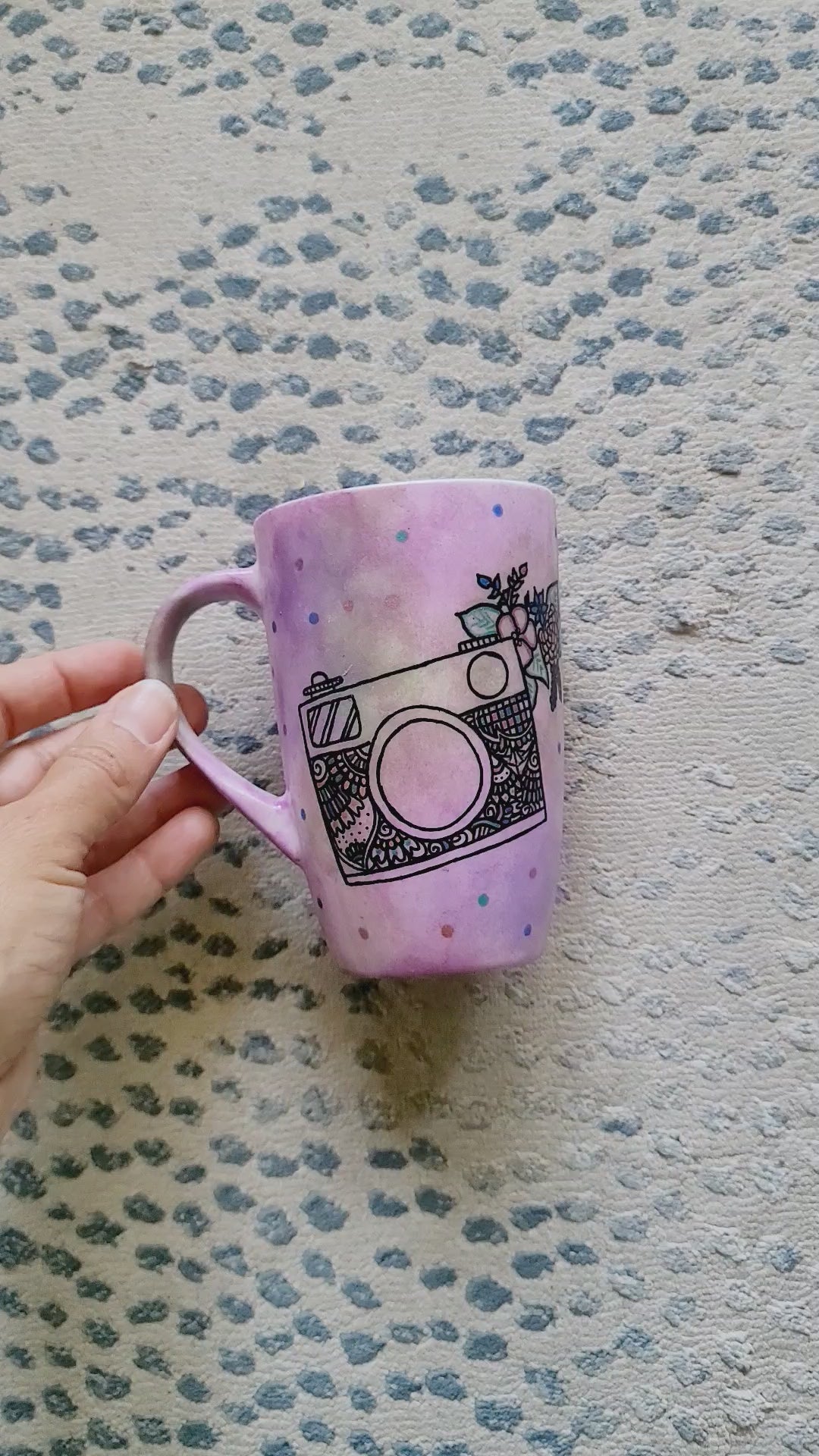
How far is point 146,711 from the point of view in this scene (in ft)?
1.87

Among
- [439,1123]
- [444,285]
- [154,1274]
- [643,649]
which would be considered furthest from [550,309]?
[154,1274]

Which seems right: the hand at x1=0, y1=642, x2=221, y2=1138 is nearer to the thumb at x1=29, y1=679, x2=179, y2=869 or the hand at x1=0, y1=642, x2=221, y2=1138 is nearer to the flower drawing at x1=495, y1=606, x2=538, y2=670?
the thumb at x1=29, y1=679, x2=179, y2=869

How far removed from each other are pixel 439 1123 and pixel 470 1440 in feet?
0.52

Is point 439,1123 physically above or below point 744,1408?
above

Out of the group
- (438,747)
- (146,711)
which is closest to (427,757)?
Answer: (438,747)

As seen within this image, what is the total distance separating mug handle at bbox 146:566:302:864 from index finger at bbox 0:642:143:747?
4 centimetres

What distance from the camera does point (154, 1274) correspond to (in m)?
0.64

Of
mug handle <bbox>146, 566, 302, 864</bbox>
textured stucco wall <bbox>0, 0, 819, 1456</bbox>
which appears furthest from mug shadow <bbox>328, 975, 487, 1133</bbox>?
mug handle <bbox>146, 566, 302, 864</bbox>

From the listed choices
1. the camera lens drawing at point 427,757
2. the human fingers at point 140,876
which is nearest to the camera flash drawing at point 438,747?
the camera lens drawing at point 427,757

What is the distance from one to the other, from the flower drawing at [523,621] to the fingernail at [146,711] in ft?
0.52

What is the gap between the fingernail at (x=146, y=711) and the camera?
0.56 meters

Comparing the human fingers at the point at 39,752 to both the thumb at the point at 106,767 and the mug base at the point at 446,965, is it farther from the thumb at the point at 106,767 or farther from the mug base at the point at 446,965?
the mug base at the point at 446,965

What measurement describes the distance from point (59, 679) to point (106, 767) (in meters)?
0.11

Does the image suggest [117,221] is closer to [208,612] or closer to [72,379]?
[72,379]
